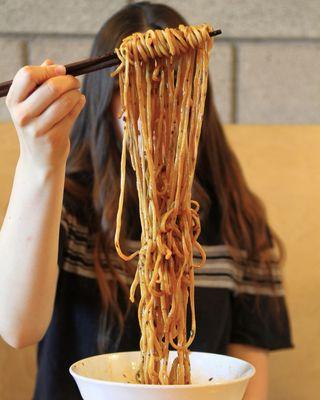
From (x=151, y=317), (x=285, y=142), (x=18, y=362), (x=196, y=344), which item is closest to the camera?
(x=151, y=317)

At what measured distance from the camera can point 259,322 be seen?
1384mm

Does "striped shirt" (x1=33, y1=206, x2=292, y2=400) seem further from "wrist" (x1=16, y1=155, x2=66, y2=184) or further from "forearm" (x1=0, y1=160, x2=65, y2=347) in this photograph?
"wrist" (x1=16, y1=155, x2=66, y2=184)

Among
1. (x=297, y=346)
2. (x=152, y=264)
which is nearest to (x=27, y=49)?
(x=297, y=346)

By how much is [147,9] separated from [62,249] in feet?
1.53

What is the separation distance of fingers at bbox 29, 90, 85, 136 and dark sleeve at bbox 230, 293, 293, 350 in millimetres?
696

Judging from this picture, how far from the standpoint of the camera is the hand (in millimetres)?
798

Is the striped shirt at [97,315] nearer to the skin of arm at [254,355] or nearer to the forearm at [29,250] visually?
the skin of arm at [254,355]

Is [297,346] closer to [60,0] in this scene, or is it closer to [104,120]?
[104,120]

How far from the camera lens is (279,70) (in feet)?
6.37

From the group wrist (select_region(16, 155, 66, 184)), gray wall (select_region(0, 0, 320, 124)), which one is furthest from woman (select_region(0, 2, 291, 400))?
gray wall (select_region(0, 0, 320, 124))

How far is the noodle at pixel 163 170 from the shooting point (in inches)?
28.0

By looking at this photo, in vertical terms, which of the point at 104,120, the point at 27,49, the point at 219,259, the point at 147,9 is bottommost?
the point at 219,259

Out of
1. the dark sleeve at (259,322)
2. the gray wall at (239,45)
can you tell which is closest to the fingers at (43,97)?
the dark sleeve at (259,322)

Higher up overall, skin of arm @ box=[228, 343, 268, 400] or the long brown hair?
the long brown hair
